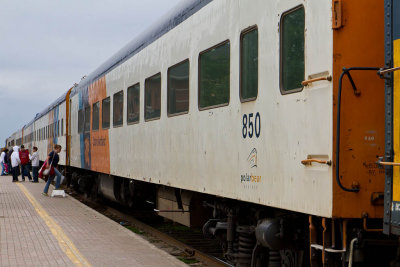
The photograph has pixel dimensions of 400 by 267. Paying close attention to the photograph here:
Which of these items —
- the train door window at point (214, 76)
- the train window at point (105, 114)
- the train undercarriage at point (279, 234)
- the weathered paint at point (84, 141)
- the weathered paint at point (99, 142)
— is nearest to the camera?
the train undercarriage at point (279, 234)

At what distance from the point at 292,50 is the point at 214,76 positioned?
6.84 feet

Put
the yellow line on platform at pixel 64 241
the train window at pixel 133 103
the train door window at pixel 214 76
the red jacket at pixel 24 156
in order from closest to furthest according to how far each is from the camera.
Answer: the train door window at pixel 214 76, the yellow line on platform at pixel 64 241, the train window at pixel 133 103, the red jacket at pixel 24 156

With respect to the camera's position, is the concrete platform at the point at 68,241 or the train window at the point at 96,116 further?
the train window at the point at 96,116

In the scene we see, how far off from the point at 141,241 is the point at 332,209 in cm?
589

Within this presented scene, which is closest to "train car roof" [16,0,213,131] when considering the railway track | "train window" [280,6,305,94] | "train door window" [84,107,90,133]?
"train door window" [84,107,90,133]

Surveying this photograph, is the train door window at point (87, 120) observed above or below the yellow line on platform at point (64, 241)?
above

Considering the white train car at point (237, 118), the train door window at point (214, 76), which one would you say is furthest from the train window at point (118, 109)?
the train door window at point (214, 76)

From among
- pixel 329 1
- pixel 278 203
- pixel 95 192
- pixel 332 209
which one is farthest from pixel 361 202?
pixel 95 192

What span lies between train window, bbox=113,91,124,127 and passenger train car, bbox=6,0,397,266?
1807 mm

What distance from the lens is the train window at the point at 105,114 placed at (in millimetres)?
14320

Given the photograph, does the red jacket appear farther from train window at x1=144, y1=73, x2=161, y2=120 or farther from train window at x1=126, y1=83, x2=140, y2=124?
train window at x1=144, y1=73, x2=161, y2=120

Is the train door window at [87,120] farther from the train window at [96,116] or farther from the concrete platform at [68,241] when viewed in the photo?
the concrete platform at [68,241]

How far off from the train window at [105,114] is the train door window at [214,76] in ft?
21.0

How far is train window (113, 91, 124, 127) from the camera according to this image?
12.9m
